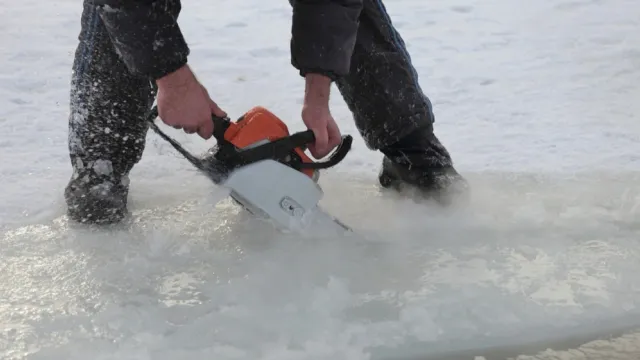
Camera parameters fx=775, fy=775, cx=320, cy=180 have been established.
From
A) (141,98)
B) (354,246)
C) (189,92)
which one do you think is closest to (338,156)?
(354,246)

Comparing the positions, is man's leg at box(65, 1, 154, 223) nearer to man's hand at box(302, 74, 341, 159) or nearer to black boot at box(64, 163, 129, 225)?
black boot at box(64, 163, 129, 225)

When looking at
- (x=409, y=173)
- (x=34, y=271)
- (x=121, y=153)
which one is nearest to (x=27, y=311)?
(x=34, y=271)

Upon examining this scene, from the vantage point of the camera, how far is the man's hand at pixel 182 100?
1.61 metres

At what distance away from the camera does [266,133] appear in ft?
5.77

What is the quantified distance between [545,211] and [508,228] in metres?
0.14

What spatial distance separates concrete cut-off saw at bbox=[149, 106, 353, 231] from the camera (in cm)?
174

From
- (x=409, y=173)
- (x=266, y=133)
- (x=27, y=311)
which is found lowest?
(x=27, y=311)

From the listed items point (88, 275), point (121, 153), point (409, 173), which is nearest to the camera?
point (88, 275)

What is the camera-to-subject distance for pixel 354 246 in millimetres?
1877

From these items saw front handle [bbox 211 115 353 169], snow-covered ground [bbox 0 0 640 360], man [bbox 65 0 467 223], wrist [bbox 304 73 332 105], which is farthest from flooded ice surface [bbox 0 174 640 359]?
wrist [bbox 304 73 332 105]

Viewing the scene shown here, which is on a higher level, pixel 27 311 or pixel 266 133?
pixel 266 133

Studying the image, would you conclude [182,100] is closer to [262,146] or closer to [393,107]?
[262,146]

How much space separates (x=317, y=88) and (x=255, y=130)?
17cm

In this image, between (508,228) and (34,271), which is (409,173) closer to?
(508,228)
